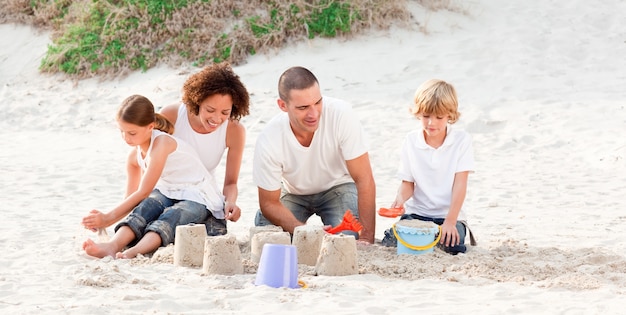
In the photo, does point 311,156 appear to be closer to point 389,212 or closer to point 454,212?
point 389,212

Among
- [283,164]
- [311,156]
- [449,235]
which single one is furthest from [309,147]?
[449,235]

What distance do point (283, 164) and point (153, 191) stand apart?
2.63ft

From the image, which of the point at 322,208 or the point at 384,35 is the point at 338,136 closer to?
the point at 322,208

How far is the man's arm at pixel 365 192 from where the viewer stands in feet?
17.7

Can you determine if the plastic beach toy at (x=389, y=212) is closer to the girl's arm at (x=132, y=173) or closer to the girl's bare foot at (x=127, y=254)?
the girl's bare foot at (x=127, y=254)

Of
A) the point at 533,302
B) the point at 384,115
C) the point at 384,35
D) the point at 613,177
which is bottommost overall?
the point at 533,302

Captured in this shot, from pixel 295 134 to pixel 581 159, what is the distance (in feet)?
12.0

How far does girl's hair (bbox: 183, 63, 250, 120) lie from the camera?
5.39m

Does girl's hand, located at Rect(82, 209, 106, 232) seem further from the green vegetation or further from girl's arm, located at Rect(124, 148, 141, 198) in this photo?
the green vegetation

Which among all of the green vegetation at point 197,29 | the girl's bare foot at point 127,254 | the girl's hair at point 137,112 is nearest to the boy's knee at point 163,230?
the girl's bare foot at point 127,254

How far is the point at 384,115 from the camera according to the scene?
9336mm

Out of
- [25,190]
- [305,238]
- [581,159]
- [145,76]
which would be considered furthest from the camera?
[145,76]

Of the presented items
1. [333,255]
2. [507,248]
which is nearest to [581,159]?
[507,248]

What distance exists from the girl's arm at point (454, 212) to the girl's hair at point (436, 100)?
0.36 meters
